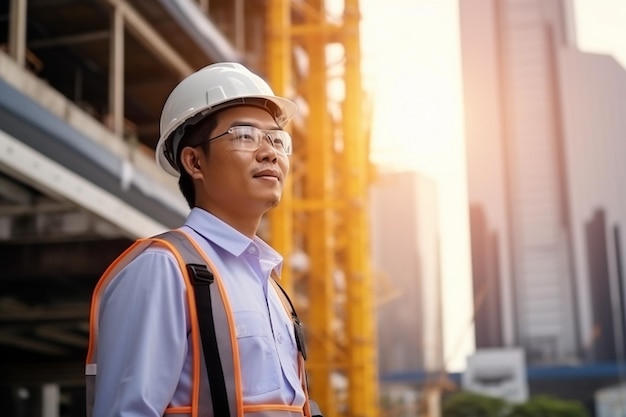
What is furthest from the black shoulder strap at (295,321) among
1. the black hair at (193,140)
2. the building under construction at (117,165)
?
the building under construction at (117,165)

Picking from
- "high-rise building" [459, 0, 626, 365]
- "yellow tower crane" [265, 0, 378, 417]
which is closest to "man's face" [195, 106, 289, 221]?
"yellow tower crane" [265, 0, 378, 417]

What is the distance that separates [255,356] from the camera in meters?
1.75

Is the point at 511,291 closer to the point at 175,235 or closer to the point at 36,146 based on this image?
the point at 36,146

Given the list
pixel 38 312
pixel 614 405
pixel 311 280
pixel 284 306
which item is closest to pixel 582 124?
pixel 614 405

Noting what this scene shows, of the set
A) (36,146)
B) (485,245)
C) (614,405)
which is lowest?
(614,405)

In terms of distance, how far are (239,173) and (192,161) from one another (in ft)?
0.45

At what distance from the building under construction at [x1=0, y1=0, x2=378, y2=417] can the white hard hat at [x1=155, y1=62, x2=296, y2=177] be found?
7.00 meters

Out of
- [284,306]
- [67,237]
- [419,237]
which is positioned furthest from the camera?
[419,237]

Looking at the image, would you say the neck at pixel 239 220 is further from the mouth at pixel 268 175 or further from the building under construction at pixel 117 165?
the building under construction at pixel 117 165

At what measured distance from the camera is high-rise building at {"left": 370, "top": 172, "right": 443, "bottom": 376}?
91750 mm

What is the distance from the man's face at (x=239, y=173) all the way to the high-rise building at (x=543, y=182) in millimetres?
78796

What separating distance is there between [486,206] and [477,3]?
58.6 feet

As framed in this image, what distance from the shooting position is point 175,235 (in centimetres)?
181

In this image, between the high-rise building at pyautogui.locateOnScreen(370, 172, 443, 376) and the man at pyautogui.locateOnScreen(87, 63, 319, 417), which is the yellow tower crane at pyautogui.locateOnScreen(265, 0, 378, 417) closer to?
the man at pyautogui.locateOnScreen(87, 63, 319, 417)
